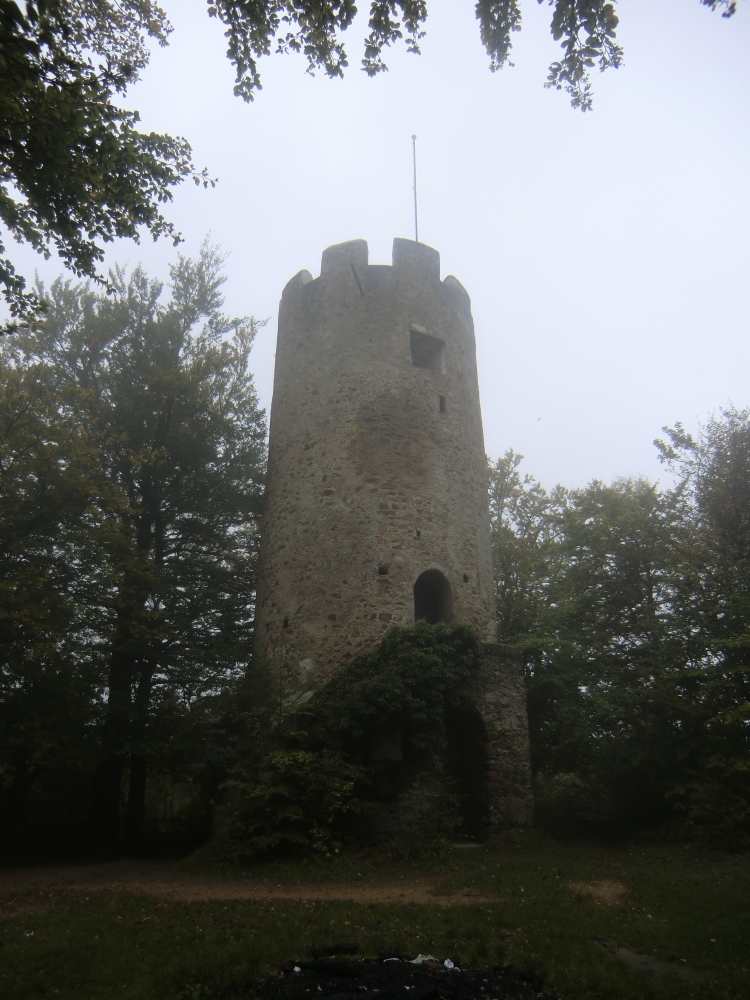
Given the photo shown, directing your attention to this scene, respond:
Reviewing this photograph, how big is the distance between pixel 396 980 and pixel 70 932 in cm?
321

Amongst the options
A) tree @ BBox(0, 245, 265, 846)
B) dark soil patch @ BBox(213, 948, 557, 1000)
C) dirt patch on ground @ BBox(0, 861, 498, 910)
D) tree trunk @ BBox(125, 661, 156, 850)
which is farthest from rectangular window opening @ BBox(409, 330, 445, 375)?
dark soil patch @ BBox(213, 948, 557, 1000)

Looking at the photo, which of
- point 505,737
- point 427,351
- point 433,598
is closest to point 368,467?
point 433,598

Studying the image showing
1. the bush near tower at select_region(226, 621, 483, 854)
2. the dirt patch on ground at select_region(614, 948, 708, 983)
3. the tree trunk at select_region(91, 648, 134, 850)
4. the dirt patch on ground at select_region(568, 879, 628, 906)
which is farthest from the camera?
the tree trunk at select_region(91, 648, 134, 850)

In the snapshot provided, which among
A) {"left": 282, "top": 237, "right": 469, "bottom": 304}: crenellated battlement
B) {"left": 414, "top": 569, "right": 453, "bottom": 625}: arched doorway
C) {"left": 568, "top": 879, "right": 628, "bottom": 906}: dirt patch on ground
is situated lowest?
{"left": 568, "top": 879, "right": 628, "bottom": 906}: dirt patch on ground

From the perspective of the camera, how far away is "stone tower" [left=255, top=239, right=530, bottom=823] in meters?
11.6

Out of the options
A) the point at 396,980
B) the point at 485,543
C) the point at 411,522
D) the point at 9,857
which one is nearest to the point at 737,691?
the point at 485,543

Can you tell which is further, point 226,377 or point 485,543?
point 226,377

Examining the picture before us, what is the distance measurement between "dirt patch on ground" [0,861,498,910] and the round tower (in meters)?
3.43

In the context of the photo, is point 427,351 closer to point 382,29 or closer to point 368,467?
point 368,467

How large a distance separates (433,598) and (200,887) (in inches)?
254

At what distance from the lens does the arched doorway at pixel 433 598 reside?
12.2 metres

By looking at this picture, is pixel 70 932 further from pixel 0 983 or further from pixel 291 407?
pixel 291 407

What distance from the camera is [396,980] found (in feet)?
14.3

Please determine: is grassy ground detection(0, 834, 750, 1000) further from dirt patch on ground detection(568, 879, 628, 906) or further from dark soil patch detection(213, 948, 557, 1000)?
dark soil patch detection(213, 948, 557, 1000)
